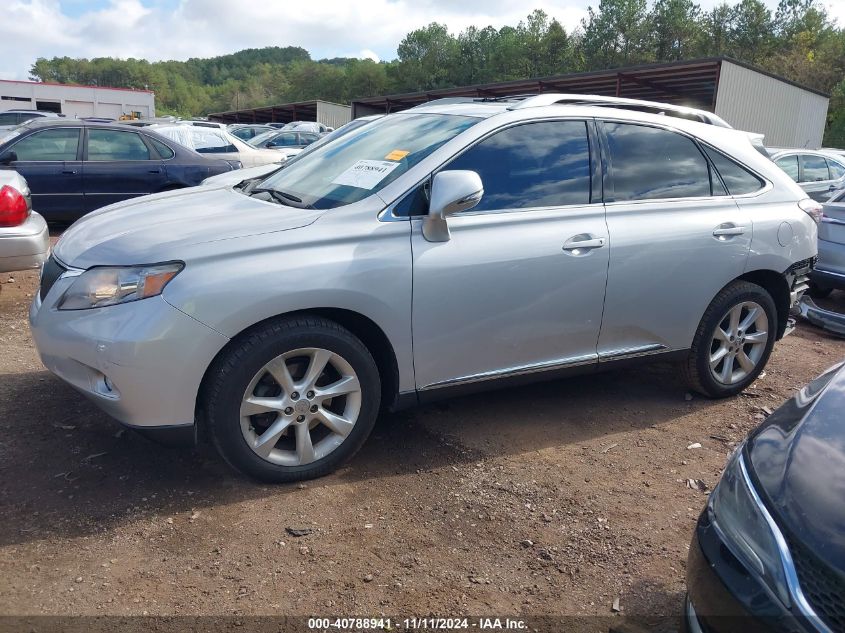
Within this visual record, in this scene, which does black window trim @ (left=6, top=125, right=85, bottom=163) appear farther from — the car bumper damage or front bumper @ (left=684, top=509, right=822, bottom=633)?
front bumper @ (left=684, top=509, right=822, bottom=633)

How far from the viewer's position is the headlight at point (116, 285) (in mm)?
2941

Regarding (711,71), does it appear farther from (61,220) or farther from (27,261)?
(27,261)

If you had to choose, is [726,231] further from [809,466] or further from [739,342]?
[809,466]

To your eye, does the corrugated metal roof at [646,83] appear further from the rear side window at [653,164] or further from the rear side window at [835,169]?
the rear side window at [653,164]

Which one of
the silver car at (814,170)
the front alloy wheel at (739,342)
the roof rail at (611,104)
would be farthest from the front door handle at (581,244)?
the silver car at (814,170)

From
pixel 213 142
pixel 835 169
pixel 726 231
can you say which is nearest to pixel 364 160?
pixel 726 231

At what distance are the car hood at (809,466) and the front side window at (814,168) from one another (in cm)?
1021

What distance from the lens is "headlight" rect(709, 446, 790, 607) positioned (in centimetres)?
176

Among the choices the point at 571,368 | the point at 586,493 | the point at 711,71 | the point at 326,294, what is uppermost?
the point at 711,71

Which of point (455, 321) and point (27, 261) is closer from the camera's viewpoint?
point (455, 321)

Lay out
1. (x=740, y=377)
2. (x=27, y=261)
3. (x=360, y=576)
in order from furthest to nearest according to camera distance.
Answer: (x=27, y=261) → (x=740, y=377) → (x=360, y=576)

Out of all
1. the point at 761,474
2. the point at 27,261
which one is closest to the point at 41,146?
the point at 27,261

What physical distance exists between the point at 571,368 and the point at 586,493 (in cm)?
80

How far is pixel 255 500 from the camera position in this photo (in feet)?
10.4
